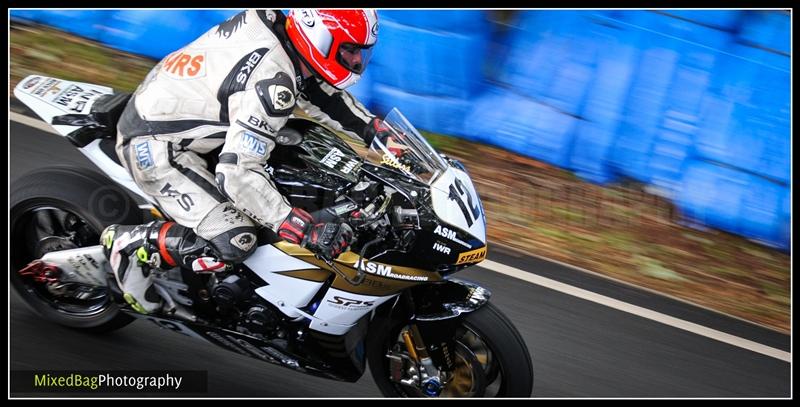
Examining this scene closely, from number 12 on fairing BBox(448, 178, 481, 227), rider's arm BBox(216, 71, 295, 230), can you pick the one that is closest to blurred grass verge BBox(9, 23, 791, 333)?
number 12 on fairing BBox(448, 178, 481, 227)

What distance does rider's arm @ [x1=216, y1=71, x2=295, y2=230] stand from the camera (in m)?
3.70

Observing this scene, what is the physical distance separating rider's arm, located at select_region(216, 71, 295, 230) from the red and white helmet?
0.57 feet

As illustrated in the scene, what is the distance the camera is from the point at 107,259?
4375 millimetres

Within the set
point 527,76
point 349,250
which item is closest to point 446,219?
point 349,250

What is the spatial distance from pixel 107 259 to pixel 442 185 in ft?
5.78

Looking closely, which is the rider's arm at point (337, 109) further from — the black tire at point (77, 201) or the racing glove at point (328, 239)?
the black tire at point (77, 201)

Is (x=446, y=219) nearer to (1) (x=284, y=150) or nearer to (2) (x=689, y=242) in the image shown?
(1) (x=284, y=150)

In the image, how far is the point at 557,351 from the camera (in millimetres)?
5148

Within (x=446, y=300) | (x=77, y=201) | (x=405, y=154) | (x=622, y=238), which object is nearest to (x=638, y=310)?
(x=622, y=238)

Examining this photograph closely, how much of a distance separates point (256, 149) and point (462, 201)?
91 centimetres

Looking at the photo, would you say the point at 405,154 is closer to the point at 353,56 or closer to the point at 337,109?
the point at 353,56

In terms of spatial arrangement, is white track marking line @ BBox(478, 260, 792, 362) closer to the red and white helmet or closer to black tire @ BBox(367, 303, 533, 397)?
black tire @ BBox(367, 303, 533, 397)

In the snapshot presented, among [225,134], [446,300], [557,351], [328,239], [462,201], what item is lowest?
[557,351]

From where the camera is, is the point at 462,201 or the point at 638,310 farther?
the point at 638,310
